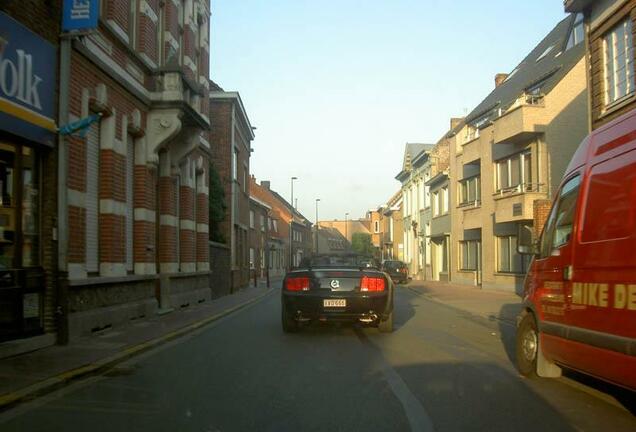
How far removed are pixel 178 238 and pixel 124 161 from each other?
202 inches

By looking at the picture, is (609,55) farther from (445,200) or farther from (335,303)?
(445,200)

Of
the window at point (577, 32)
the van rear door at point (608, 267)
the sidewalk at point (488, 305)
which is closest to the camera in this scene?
the van rear door at point (608, 267)

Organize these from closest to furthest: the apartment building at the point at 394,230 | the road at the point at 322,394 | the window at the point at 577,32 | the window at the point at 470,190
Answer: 1. the road at the point at 322,394
2. the window at the point at 577,32
3. the window at the point at 470,190
4. the apartment building at the point at 394,230

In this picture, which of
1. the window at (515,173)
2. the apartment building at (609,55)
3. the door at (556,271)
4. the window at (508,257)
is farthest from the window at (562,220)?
the window at (508,257)

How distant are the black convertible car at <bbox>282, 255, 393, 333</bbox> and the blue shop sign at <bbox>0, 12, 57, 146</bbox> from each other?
476 cm

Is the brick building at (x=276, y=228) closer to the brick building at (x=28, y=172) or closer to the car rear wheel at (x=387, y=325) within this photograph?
the car rear wheel at (x=387, y=325)

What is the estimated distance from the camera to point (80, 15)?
1017cm

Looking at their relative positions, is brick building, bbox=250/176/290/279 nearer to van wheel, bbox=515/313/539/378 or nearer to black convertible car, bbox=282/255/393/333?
black convertible car, bbox=282/255/393/333

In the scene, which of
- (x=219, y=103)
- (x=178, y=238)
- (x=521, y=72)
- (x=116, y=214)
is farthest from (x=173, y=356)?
(x=521, y=72)

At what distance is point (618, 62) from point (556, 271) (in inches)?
403

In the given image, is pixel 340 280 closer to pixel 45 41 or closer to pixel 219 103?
pixel 45 41

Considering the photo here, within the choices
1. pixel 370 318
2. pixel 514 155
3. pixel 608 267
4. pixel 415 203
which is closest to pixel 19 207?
pixel 370 318

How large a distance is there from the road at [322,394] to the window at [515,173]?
15.2 m

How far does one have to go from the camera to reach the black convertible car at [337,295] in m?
11.0
